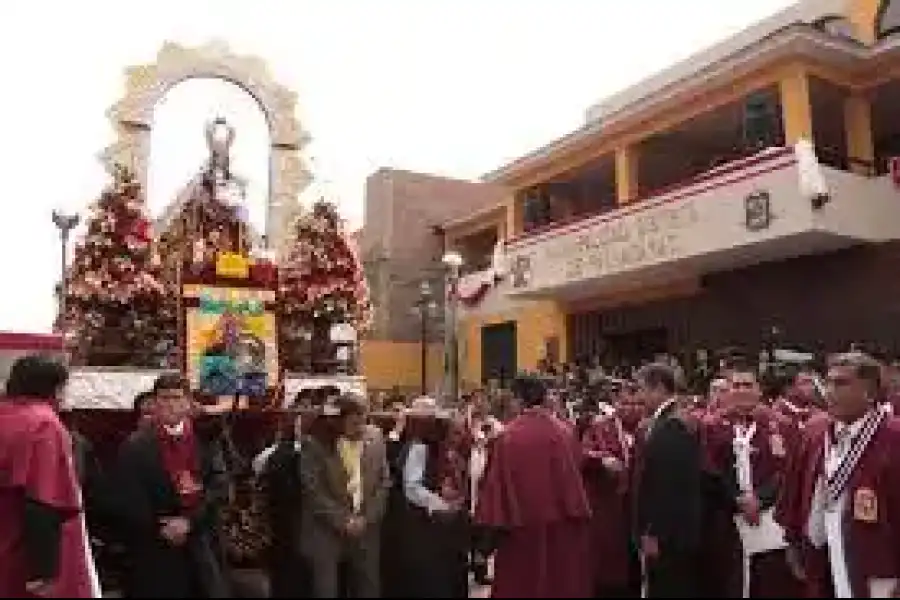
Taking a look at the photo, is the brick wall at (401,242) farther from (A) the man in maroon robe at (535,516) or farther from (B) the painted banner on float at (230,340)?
(A) the man in maroon robe at (535,516)

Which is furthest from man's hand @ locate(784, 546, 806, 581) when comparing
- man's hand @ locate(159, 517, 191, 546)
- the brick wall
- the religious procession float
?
the brick wall

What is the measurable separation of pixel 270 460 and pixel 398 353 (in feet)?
65.9

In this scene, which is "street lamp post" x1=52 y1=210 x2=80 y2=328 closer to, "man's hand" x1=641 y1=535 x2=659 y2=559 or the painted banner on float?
the painted banner on float

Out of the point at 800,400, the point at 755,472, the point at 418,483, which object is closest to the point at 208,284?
the point at 418,483

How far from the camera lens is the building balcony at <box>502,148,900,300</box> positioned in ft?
44.9

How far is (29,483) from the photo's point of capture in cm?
381

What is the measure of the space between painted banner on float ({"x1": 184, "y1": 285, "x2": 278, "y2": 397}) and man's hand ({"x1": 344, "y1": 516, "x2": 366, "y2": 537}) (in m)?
5.65

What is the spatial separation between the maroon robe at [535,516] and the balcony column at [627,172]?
13637 mm

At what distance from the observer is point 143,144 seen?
15.0 m

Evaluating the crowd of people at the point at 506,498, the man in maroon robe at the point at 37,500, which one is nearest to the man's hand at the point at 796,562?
the crowd of people at the point at 506,498

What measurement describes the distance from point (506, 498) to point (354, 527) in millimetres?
1194

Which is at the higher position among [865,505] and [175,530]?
[865,505]

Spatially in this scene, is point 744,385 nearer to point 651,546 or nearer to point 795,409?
point 795,409

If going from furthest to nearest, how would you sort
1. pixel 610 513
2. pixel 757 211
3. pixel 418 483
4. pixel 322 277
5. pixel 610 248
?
pixel 610 248
pixel 757 211
pixel 322 277
pixel 610 513
pixel 418 483
